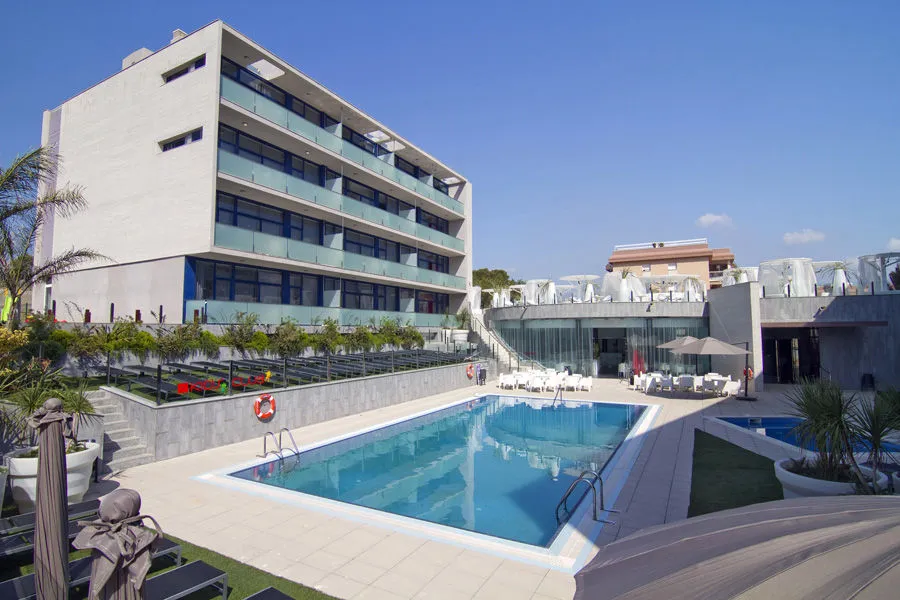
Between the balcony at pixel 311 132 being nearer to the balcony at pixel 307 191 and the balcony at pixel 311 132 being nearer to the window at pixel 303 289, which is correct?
the balcony at pixel 307 191

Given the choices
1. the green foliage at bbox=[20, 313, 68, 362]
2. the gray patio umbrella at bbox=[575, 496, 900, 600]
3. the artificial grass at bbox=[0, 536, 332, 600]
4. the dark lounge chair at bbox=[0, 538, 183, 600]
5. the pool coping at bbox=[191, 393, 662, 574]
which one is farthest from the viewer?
the green foliage at bbox=[20, 313, 68, 362]

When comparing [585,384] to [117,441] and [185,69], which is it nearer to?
[117,441]

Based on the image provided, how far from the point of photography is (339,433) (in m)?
14.3

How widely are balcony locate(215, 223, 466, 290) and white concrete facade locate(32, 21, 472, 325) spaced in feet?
0.19

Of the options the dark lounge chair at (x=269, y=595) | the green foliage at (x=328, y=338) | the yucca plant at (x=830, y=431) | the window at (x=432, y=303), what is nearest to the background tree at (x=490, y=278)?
the window at (x=432, y=303)

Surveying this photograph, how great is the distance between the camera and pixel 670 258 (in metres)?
62.7

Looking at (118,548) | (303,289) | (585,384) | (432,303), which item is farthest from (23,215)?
(432,303)

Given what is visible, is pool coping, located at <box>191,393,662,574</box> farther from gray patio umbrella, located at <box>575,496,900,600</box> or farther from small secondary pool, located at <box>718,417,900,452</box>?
small secondary pool, located at <box>718,417,900,452</box>

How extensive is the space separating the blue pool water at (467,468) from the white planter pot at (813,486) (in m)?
3.49

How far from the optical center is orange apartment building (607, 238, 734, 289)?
203 ft

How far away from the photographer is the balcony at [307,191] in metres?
19.2

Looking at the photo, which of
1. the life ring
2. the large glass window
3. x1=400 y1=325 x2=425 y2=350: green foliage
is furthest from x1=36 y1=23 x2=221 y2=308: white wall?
x1=400 y1=325 x2=425 y2=350: green foliage

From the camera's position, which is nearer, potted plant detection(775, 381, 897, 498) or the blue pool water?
potted plant detection(775, 381, 897, 498)

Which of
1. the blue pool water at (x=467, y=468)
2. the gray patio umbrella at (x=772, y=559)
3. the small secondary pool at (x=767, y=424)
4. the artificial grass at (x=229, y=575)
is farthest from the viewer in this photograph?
the small secondary pool at (x=767, y=424)
